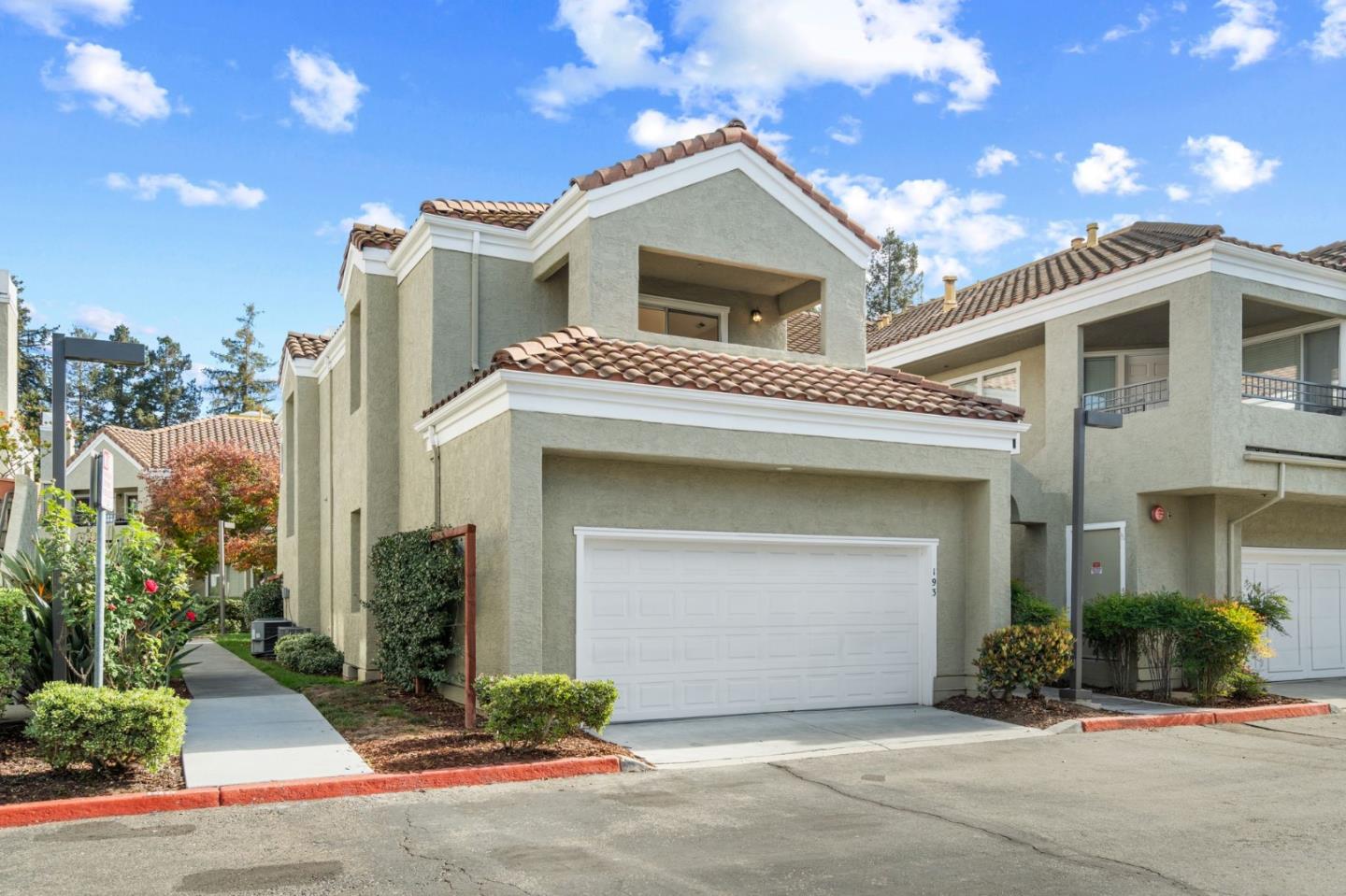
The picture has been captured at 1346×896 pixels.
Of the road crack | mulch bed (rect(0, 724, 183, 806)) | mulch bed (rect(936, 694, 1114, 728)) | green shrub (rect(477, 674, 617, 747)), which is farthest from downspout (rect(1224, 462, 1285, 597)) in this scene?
mulch bed (rect(0, 724, 183, 806))

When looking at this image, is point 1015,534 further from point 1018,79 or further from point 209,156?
point 209,156

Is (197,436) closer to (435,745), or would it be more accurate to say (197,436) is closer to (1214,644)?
(435,745)

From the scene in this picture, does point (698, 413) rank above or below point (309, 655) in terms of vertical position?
above

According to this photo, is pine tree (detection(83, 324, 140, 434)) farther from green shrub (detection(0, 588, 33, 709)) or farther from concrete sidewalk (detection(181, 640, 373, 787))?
green shrub (detection(0, 588, 33, 709))

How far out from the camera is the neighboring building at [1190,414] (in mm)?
15500

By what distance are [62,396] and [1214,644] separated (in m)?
14.3

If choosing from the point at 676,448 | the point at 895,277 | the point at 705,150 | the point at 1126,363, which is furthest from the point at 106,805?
the point at 895,277

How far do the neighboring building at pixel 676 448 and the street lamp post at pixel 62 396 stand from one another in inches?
137

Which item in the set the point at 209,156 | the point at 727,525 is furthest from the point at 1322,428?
the point at 209,156

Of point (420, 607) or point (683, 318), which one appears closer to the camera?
point (420, 607)

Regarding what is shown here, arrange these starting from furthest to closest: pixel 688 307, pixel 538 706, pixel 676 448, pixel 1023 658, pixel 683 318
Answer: pixel 683 318
pixel 688 307
pixel 1023 658
pixel 676 448
pixel 538 706

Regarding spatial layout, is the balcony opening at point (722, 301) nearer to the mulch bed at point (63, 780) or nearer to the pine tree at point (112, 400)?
the mulch bed at point (63, 780)

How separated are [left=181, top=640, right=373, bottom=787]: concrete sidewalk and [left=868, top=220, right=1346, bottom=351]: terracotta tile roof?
13.3m

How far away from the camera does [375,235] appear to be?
52.7ft
